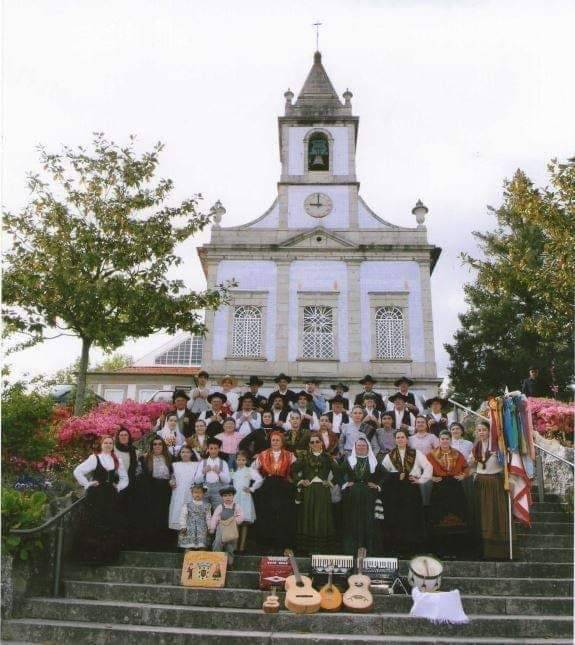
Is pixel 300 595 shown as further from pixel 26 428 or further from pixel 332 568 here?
pixel 26 428

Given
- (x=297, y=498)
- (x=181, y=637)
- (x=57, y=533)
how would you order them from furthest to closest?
(x=297, y=498), (x=57, y=533), (x=181, y=637)

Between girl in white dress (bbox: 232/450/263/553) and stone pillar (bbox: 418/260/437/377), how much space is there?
12.8 m

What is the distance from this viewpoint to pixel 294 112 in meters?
24.3

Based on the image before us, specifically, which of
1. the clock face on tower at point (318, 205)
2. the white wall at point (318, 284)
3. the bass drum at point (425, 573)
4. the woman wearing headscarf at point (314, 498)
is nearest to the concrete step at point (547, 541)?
A: the bass drum at point (425, 573)

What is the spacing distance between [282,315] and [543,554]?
13.9 m

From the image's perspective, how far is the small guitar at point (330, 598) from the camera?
6777mm

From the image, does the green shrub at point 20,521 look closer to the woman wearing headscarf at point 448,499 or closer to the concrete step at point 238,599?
the concrete step at point 238,599

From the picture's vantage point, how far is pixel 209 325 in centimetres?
2106

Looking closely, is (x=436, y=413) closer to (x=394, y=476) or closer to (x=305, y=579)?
(x=394, y=476)

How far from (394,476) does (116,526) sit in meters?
3.53

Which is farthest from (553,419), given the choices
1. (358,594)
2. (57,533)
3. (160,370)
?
(160,370)

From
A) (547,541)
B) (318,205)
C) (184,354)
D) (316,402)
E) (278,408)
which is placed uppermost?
(318,205)

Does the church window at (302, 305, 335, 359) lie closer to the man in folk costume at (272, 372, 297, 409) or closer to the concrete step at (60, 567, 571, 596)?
the man in folk costume at (272, 372, 297, 409)

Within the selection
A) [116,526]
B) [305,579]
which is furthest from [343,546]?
[116,526]
